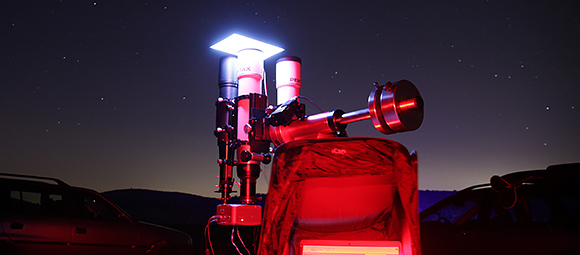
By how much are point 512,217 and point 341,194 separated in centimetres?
287

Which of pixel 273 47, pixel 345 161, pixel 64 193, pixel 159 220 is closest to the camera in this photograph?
pixel 345 161

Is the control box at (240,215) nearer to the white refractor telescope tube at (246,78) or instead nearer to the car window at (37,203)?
the white refractor telescope tube at (246,78)

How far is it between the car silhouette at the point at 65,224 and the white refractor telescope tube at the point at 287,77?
3.43 metres

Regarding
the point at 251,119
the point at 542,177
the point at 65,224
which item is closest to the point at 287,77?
the point at 251,119

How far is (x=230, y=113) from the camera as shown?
5.58 metres

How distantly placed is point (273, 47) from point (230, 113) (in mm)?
982

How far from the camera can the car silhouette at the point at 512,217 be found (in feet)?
14.0

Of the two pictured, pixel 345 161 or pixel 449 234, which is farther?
pixel 449 234

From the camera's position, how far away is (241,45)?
18.6 ft

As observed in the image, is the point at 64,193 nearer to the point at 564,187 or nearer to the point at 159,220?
the point at 564,187

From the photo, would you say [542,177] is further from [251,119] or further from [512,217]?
[251,119]

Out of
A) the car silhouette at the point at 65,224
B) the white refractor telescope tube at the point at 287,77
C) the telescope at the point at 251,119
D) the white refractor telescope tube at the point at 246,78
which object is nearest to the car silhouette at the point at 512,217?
the telescope at the point at 251,119

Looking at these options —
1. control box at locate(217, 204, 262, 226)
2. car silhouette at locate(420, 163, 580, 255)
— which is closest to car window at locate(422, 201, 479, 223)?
car silhouette at locate(420, 163, 580, 255)

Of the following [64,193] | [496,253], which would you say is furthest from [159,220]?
[496,253]
